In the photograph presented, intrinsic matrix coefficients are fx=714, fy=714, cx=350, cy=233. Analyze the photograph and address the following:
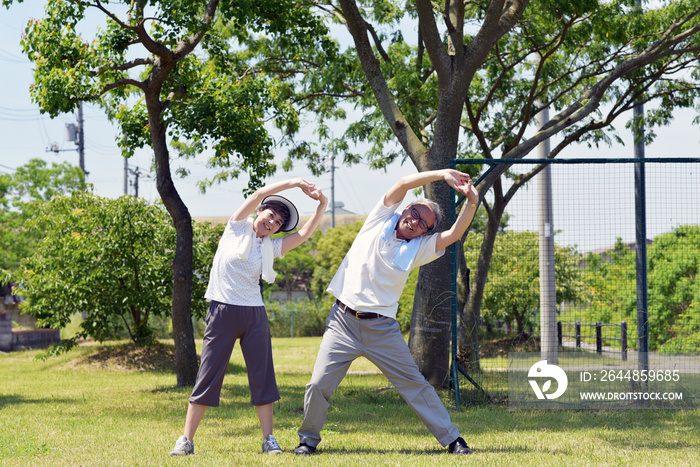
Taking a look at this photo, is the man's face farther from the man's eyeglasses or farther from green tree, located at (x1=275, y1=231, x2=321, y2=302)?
green tree, located at (x1=275, y1=231, x2=321, y2=302)

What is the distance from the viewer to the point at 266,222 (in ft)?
17.3

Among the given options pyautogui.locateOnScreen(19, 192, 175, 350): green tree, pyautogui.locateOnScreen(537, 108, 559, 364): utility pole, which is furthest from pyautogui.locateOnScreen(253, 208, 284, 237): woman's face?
pyautogui.locateOnScreen(19, 192, 175, 350): green tree

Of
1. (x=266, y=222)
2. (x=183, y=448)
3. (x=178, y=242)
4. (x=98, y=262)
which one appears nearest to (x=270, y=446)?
(x=183, y=448)

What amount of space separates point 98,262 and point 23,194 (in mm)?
17329

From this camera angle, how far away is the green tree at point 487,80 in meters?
8.88

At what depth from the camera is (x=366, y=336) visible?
514cm

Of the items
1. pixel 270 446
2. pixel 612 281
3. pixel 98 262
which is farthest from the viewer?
pixel 98 262

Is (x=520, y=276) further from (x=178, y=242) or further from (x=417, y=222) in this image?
(x=417, y=222)

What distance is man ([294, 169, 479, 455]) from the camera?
507 cm

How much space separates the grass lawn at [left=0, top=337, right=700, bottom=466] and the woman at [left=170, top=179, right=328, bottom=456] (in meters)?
0.37

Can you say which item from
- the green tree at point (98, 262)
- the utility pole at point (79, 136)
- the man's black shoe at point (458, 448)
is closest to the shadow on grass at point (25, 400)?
the green tree at point (98, 262)

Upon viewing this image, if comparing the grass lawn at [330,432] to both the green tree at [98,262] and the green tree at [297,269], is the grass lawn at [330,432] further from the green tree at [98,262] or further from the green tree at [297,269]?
the green tree at [297,269]

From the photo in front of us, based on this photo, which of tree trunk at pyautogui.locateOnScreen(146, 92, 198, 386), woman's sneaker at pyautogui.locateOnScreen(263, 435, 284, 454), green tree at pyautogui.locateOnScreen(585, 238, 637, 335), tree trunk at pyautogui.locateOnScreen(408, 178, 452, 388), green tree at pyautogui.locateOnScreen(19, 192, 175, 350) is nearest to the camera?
woman's sneaker at pyautogui.locateOnScreen(263, 435, 284, 454)

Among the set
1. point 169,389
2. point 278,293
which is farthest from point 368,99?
point 278,293
